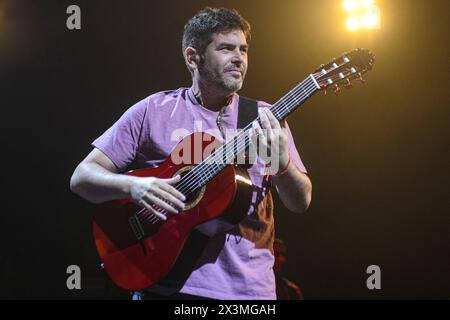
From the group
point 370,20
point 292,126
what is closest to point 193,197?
point 292,126

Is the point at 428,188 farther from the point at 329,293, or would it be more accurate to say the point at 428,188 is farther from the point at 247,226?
the point at 247,226

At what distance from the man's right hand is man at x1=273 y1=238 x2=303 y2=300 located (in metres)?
2.05

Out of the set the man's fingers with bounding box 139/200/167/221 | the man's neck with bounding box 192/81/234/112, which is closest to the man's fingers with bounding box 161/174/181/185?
the man's fingers with bounding box 139/200/167/221

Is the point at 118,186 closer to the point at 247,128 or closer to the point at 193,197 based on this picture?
the point at 193,197

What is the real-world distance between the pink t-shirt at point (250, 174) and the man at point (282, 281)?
194 centimetres

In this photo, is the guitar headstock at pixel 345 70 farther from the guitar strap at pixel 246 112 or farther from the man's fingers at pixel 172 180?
the man's fingers at pixel 172 180

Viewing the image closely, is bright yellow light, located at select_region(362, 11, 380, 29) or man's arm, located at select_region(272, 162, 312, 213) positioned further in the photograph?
bright yellow light, located at select_region(362, 11, 380, 29)

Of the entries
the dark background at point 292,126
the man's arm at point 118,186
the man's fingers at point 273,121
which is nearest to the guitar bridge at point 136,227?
the man's arm at point 118,186

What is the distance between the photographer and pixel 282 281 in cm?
387

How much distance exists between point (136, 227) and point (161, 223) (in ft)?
0.46

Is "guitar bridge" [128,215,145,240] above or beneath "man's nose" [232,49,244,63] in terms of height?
beneath

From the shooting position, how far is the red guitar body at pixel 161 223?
185 cm

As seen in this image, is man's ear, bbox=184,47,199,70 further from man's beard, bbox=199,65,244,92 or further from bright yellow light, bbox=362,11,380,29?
bright yellow light, bbox=362,11,380,29

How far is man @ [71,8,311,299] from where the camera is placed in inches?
70.9
